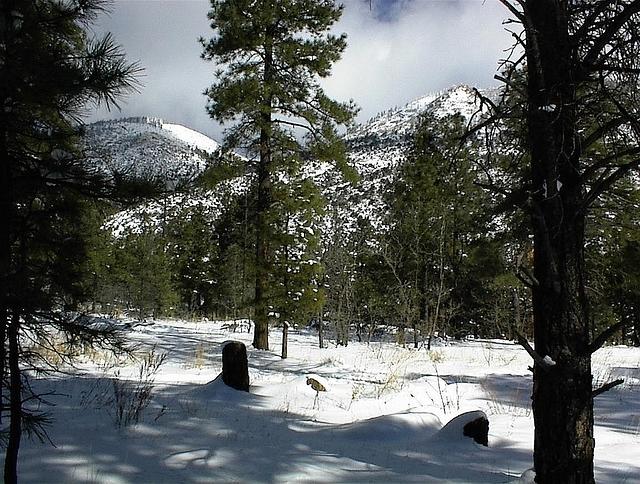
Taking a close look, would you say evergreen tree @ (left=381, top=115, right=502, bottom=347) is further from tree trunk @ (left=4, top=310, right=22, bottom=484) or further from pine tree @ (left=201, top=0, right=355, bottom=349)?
tree trunk @ (left=4, top=310, right=22, bottom=484)

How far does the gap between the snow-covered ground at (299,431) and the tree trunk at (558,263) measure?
148 centimetres

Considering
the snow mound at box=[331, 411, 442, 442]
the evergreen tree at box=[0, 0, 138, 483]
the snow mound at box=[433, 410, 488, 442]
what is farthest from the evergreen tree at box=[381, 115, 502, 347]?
the evergreen tree at box=[0, 0, 138, 483]

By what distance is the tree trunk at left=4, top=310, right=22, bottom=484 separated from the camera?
332cm

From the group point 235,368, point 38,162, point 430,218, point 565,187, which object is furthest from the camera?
point 430,218

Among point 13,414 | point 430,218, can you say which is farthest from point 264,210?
point 430,218

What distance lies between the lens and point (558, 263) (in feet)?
9.04

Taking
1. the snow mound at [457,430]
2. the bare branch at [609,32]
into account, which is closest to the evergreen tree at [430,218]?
the snow mound at [457,430]

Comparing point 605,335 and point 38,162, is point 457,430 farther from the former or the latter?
point 38,162

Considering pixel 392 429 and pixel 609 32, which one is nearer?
pixel 609 32

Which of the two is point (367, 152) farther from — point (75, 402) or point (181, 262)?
point (75, 402)

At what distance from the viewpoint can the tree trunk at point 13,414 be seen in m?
3.32

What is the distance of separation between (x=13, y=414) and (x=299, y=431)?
2815 mm

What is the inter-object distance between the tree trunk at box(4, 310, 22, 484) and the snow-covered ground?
23cm

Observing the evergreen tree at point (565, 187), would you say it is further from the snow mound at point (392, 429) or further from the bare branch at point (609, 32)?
the snow mound at point (392, 429)
